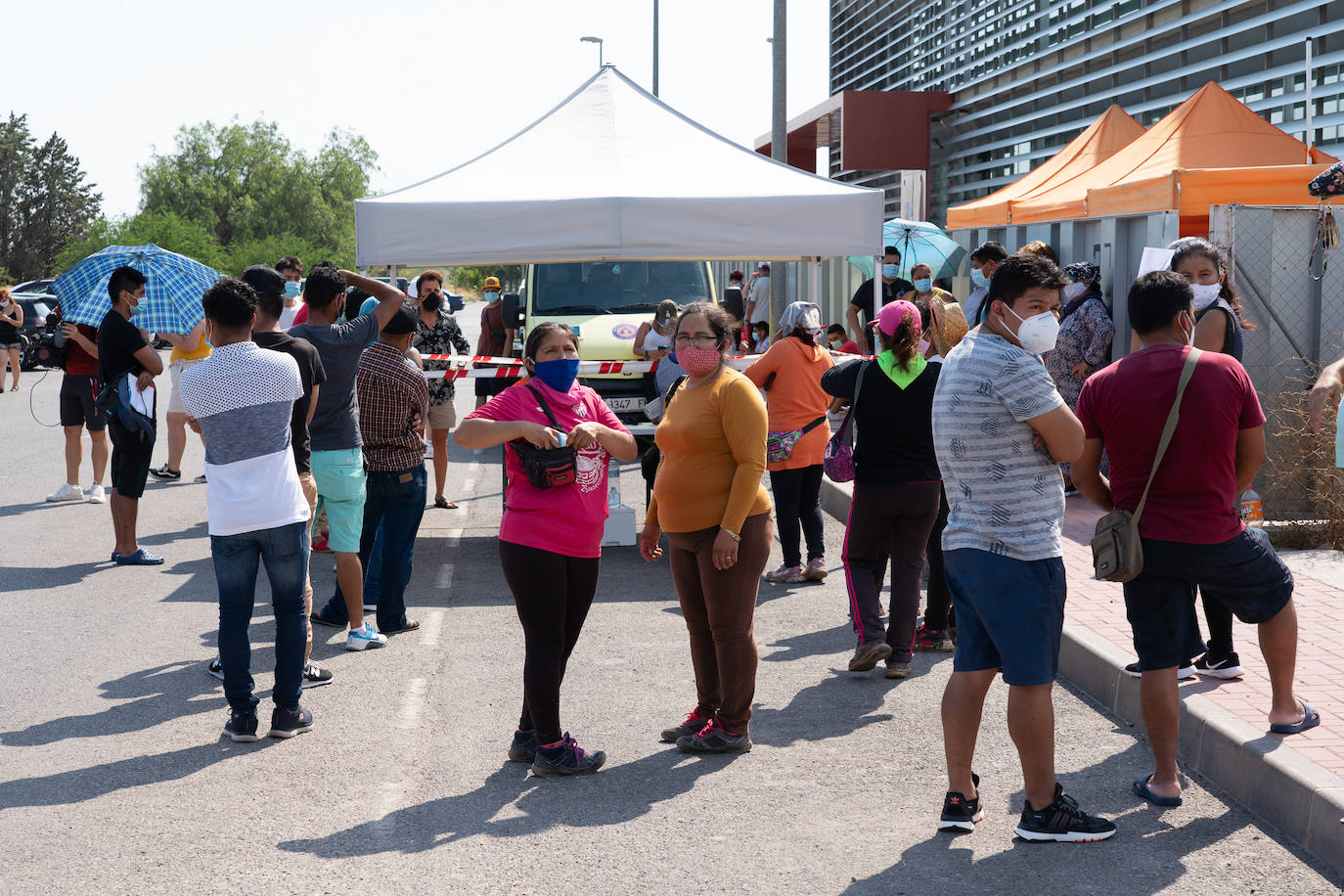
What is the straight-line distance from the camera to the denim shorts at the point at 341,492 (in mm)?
7195

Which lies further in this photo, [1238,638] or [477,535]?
[477,535]

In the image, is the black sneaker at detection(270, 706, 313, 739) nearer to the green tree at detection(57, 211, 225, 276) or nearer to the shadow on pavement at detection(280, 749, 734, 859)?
the shadow on pavement at detection(280, 749, 734, 859)

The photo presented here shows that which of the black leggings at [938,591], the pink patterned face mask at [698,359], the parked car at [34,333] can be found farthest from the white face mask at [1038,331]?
the parked car at [34,333]

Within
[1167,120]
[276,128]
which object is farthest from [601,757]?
[276,128]

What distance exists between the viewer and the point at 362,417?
24.6 ft

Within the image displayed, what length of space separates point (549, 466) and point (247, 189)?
88.3 meters

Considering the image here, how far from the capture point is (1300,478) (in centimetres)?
942

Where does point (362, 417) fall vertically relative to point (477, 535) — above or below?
above

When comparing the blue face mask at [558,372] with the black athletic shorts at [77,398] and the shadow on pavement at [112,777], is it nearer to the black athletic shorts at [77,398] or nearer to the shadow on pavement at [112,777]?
the shadow on pavement at [112,777]

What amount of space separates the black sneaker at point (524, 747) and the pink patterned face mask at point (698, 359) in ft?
5.36

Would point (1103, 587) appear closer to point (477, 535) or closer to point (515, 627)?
point (515, 627)

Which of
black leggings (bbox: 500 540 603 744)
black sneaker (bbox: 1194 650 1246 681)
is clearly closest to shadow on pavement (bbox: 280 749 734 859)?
black leggings (bbox: 500 540 603 744)

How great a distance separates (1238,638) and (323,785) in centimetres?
452

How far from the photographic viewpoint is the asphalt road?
14.3 ft
